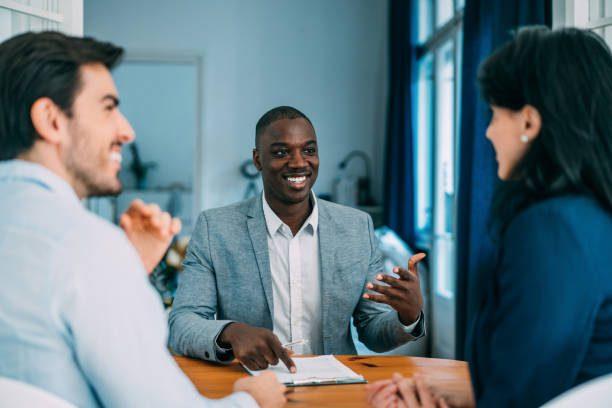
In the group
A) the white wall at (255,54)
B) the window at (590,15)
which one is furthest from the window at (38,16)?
the white wall at (255,54)

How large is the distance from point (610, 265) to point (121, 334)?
741 millimetres

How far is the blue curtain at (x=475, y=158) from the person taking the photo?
7.97ft

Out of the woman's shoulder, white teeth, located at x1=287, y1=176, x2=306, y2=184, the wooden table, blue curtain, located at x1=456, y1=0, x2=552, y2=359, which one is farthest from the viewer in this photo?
blue curtain, located at x1=456, y1=0, x2=552, y2=359

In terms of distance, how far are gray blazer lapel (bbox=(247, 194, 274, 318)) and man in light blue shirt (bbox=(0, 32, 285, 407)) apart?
0.82 m

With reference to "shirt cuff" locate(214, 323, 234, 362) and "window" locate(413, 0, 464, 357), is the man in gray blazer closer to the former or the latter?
"shirt cuff" locate(214, 323, 234, 362)

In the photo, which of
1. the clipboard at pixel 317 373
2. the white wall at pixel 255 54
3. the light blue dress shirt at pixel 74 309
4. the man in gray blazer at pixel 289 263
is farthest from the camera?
the white wall at pixel 255 54

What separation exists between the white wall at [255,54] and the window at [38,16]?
11.6 feet

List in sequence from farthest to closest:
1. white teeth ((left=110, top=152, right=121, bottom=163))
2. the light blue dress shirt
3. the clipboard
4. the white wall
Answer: the white wall → the clipboard → white teeth ((left=110, top=152, right=121, bottom=163)) → the light blue dress shirt

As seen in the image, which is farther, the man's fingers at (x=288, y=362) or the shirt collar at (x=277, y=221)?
the shirt collar at (x=277, y=221)

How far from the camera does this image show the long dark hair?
2.86 ft

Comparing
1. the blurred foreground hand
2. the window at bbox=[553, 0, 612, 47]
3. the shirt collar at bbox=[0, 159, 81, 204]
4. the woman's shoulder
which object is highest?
the window at bbox=[553, 0, 612, 47]

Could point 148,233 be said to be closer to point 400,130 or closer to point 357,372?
point 357,372

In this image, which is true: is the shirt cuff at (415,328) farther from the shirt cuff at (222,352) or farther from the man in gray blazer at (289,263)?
the shirt cuff at (222,352)

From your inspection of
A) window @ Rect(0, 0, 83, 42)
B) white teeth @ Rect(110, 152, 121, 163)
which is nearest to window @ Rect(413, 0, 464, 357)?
window @ Rect(0, 0, 83, 42)
